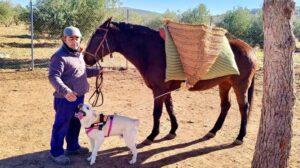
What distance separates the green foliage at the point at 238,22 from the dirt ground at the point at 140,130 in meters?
10.2

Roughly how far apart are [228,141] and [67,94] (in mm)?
2744

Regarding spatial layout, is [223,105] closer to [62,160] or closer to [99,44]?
[99,44]

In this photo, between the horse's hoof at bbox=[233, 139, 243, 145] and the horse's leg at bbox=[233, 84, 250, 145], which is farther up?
the horse's leg at bbox=[233, 84, 250, 145]

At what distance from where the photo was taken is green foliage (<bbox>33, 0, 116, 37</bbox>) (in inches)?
508

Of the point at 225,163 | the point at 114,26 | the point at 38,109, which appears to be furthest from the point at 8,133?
the point at 225,163

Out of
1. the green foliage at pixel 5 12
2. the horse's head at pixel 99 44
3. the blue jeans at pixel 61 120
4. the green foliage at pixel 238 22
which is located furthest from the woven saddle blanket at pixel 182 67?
the green foliage at pixel 5 12

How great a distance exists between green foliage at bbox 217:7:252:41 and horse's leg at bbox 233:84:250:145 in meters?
13.9

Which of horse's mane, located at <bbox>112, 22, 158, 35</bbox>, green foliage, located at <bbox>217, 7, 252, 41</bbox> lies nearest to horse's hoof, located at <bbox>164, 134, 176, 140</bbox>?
horse's mane, located at <bbox>112, 22, 158, 35</bbox>

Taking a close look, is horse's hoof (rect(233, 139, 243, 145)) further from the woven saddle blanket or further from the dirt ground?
the woven saddle blanket

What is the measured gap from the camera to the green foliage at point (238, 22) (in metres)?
18.7

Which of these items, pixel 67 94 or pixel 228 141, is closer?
pixel 67 94

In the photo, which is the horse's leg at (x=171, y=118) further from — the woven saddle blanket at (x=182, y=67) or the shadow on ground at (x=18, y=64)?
the shadow on ground at (x=18, y=64)

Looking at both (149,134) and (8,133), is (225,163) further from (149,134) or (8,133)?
(8,133)

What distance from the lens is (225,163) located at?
15.1ft
